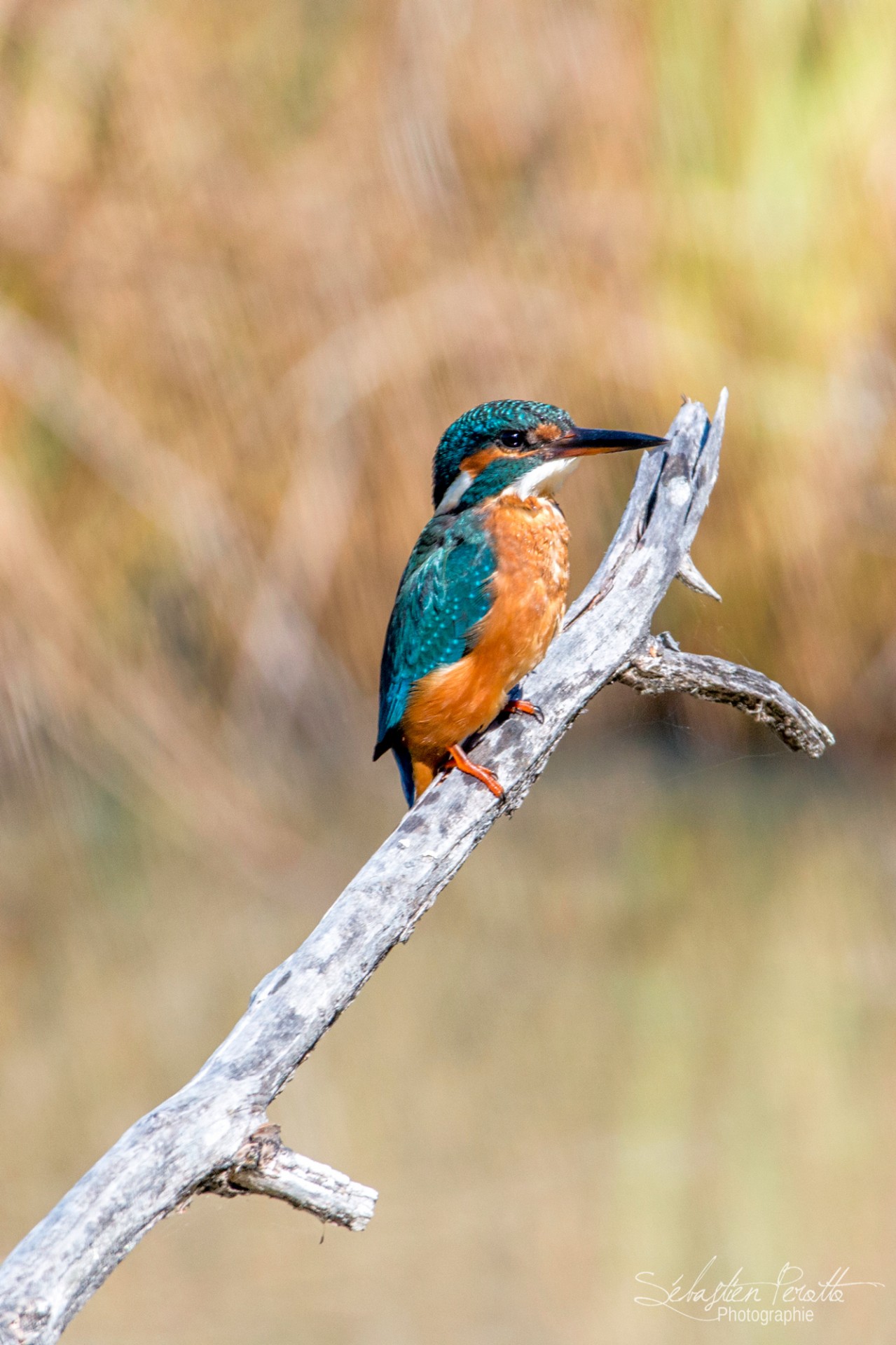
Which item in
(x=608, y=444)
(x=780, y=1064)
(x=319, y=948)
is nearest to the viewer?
(x=319, y=948)

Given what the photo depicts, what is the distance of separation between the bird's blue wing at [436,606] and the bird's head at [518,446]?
78 millimetres

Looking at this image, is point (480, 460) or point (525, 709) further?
point (480, 460)

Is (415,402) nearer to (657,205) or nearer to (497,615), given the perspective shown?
(657,205)

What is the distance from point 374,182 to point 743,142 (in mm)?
1335

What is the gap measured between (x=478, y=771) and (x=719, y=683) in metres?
0.43

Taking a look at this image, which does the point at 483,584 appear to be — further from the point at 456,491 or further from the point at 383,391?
the point at 383,391

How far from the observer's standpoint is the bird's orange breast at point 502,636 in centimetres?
246

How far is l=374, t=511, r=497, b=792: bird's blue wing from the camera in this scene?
2537 mm

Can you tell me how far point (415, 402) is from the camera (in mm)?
5555

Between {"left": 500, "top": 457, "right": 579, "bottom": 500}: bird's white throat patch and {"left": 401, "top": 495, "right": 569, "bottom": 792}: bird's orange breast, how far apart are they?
13mm

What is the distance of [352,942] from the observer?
1839 mm

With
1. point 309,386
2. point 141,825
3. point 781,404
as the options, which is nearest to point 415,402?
point 309,386

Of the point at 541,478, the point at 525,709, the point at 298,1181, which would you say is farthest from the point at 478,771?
the point at 298,1181

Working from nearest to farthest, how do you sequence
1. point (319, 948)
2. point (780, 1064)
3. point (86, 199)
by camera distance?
point (319, 948)
point (780, 1064)
point (86, 199)
